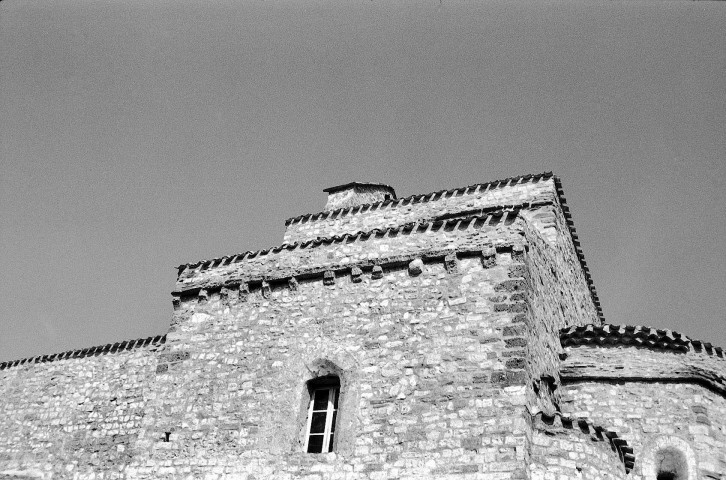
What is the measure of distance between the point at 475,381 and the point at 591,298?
9290 millimetres

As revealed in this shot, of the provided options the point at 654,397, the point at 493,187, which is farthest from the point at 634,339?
the point at 493,187

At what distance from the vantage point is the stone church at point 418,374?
10188mm

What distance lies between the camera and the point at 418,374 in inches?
425

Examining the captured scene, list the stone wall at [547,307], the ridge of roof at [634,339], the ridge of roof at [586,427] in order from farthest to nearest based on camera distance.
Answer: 1. the ridge of roof at [634,339]
2. the stone wall at [547,307]
3. the ridge of roof at [586,427]

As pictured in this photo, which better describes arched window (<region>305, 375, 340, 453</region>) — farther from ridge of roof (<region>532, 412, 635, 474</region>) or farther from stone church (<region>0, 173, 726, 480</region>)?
ridge of roof (<region>532, 412, 635, 474</region>)

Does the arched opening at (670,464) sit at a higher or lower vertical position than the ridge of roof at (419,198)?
lower

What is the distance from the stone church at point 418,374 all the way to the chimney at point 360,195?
739cm

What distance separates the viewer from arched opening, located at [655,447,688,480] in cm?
1114

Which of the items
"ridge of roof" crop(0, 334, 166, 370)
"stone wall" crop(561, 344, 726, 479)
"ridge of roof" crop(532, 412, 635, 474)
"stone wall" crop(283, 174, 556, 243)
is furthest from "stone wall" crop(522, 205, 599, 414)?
"ridge of roof" crop(0, 334, 166, 370)

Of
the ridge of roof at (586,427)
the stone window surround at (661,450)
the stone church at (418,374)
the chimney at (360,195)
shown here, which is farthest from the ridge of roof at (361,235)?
the chimney at (360,195)

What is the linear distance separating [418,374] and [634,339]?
416 cm

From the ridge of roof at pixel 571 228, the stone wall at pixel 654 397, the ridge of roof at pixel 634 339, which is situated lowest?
the stone wall at pixel 654 397

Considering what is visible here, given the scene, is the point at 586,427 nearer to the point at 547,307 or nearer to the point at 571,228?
the point at 547,307

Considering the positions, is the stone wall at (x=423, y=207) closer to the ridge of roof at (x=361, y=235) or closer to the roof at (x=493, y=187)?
the roof at (x=493, y=187)
